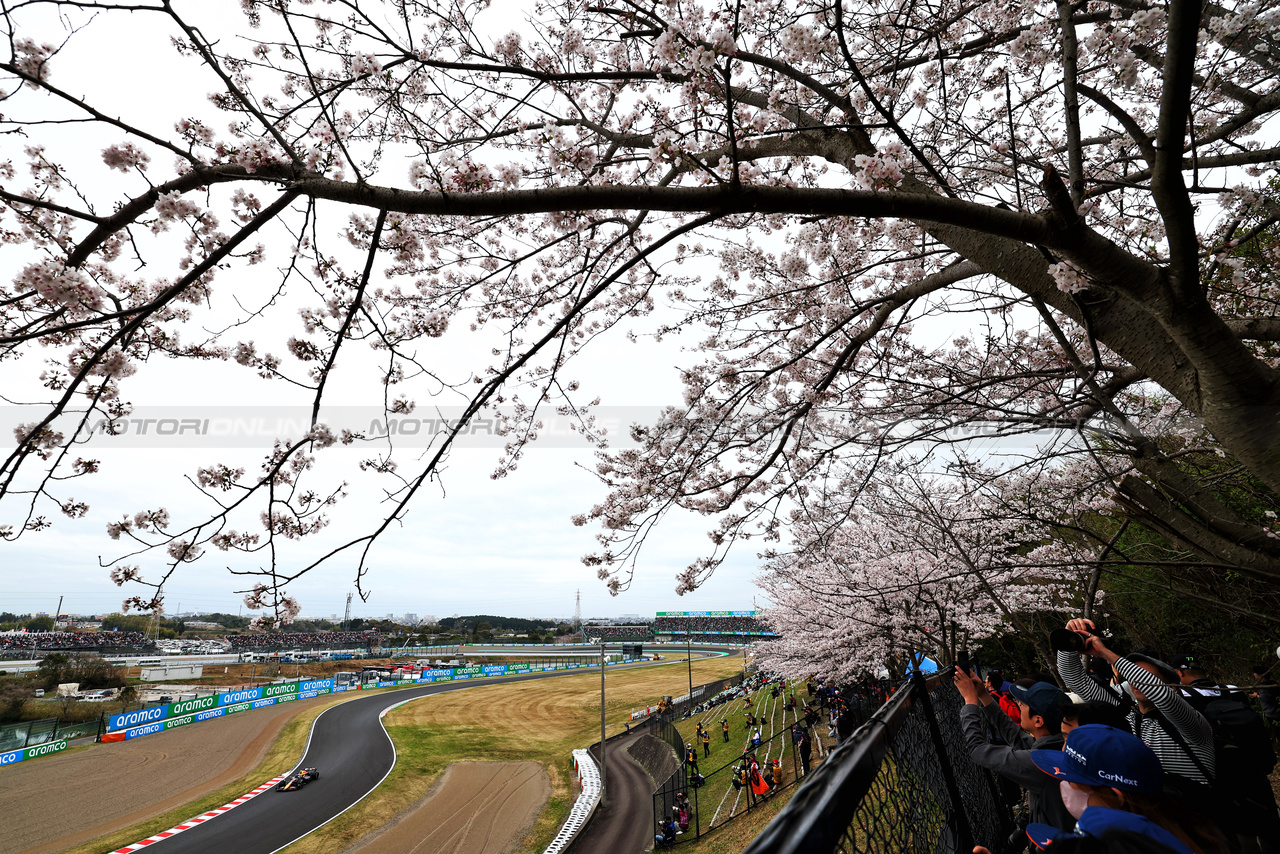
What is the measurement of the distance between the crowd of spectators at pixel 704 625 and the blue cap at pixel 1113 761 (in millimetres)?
111713

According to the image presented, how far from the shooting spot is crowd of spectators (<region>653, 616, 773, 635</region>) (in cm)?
11469

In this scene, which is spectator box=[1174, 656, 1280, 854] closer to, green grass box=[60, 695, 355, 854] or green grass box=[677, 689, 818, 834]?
green grass box=[677, 689, 818, 834]

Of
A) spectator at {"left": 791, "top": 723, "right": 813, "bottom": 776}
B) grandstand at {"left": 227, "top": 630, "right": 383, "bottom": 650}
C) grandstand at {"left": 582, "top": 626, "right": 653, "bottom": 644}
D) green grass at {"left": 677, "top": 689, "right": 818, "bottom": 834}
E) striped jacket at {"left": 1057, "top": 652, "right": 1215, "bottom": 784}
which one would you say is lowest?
grandstand at {"left": 582, "top": 626, "right": 653, "bottom": 644}

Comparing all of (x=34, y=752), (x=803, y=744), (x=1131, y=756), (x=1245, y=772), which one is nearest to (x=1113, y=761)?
(x=1131, y=756)

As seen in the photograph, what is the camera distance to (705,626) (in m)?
129

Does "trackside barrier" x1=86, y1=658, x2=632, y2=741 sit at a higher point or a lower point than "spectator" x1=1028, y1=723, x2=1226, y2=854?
lower

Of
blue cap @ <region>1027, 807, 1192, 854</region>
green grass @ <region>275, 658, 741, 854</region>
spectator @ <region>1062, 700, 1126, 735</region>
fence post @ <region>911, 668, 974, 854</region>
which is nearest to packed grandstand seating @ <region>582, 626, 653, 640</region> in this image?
green grass @ <region>275, 658, 741, 854</region>

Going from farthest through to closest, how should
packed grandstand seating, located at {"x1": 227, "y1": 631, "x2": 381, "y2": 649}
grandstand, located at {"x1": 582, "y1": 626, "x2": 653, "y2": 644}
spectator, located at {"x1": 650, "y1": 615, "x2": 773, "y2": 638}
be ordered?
1. spectator, located at {"x1": 650, "y1": 615, "x2": 773, "y2": 638}
2. grandstand, located at {"x1": 582, "y1": 626, "x2": 653, "y2": 644}
3. packed grandstand seating, located at {"x1": 227, "y1": 631, "x2": 381, "y2": 649}

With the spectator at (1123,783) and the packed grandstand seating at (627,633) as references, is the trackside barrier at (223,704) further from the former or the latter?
the packed grandstand seating at (627,633)

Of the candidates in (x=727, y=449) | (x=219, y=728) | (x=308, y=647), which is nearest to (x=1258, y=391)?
(x=727, y=449)

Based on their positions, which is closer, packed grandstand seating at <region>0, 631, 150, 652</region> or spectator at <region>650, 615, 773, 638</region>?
packed grandstand seating at <region>0, 631, 150, 652</region>

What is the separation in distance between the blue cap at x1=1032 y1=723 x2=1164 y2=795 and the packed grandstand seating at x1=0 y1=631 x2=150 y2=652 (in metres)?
104

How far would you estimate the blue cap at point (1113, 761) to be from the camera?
1.83 metres

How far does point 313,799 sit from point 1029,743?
2598cm
